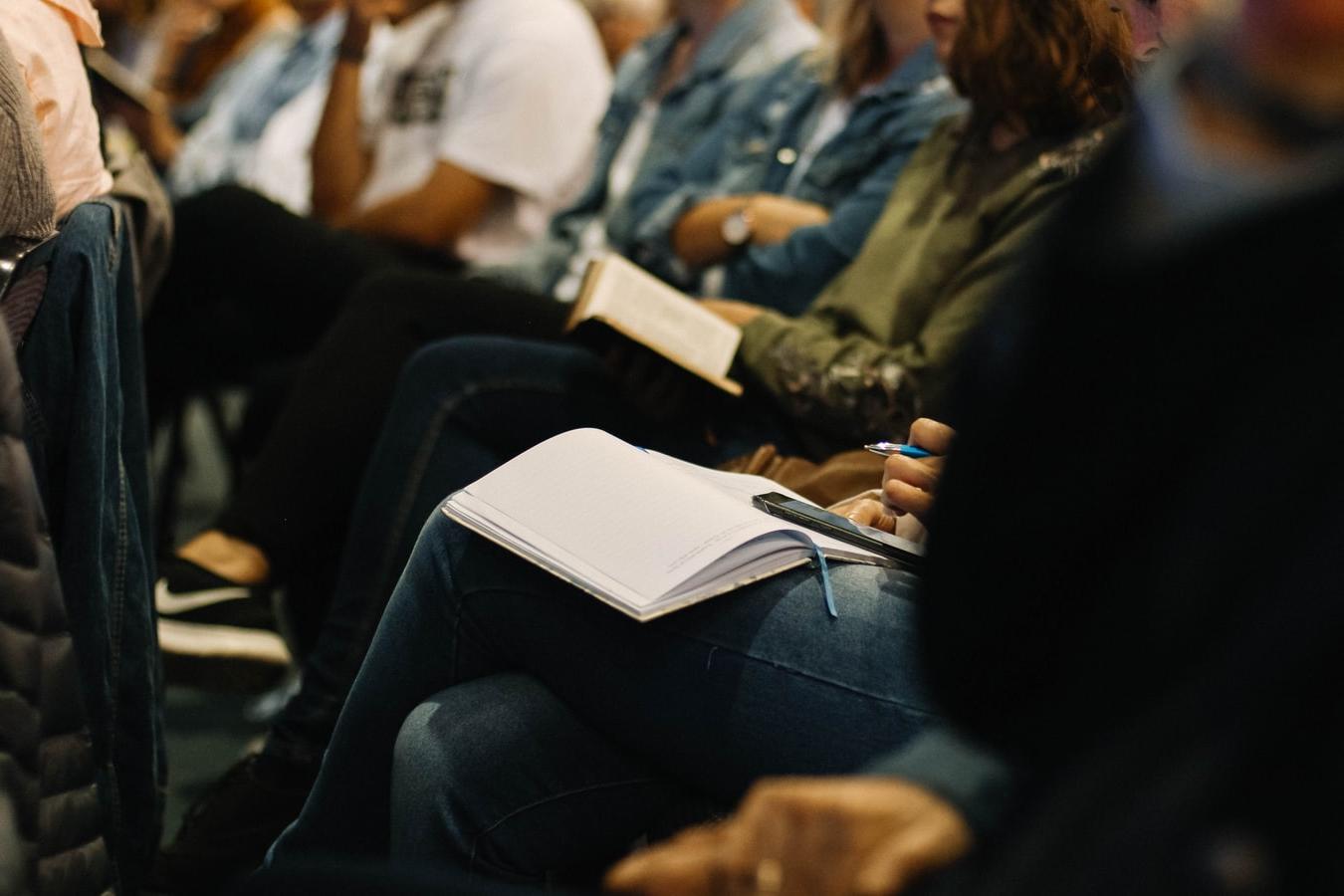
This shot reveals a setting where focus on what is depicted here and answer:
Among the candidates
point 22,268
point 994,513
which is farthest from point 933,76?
point 994,513

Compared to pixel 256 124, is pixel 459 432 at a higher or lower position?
higher

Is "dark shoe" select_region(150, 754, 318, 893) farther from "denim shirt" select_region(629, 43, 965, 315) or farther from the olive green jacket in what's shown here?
"denim shirt" select_region(629, 43, 965, 315)

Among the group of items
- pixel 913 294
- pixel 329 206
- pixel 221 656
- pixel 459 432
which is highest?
pixel 913 294

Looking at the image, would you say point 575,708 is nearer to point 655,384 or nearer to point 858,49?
point 655,384

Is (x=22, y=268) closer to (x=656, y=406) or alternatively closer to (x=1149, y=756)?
(x=656, y=406)

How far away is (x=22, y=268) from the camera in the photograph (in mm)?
1122

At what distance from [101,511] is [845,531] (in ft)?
2.00

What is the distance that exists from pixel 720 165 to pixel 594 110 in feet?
1.48

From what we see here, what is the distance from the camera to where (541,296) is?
1.76 m

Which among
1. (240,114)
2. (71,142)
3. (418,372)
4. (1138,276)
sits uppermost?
(1138,276)

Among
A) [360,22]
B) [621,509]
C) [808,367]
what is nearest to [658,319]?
[808,367]

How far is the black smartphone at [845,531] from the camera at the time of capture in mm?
976

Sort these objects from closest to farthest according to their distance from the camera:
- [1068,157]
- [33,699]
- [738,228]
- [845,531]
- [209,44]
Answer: [33,699] < [845,531] < [1068,157] < [738,228] < [209,44]

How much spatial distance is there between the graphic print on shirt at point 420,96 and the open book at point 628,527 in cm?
145
